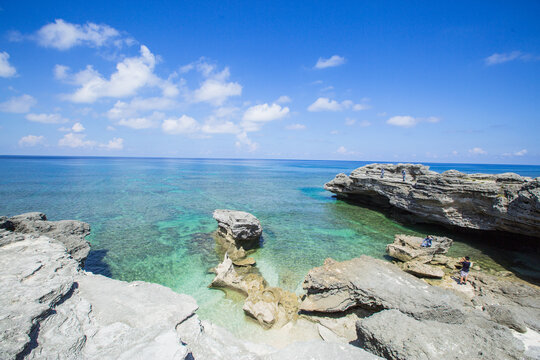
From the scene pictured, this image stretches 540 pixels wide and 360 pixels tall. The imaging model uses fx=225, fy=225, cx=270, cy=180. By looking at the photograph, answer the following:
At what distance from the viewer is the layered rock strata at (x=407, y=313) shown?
5871 mm

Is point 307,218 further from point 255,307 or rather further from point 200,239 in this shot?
point 255,307

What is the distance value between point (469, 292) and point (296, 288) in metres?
Answer: 8.91

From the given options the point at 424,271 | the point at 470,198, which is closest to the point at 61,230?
the point at 424,271

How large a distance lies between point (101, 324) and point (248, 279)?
850 cm

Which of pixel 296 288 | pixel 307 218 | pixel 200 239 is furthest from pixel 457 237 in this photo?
pixel 200 239

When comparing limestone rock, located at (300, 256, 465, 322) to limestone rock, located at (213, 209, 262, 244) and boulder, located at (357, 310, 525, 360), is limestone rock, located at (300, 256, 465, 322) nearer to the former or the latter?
boulder, located at (357, 310, 525, 360)

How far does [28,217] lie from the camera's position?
12789mm

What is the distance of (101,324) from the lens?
15.7 ft

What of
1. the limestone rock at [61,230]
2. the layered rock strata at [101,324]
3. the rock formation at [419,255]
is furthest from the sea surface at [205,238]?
the layered rock strata at [101,324]

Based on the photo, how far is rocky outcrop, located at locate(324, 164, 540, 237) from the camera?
48.6 ft

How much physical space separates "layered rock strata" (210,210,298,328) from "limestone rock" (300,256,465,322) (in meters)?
1.08

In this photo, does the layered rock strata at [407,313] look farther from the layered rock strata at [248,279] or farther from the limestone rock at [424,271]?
the limestone rock at [424,271]

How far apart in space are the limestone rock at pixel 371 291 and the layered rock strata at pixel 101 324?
4.98 m

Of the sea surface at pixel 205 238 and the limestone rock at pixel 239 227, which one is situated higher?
the limestone rock at pixel 239 227
